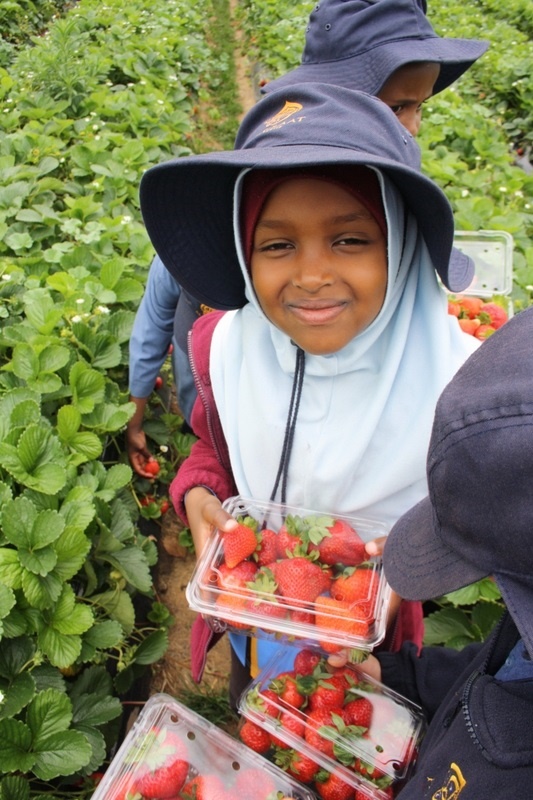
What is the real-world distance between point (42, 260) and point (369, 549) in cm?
204

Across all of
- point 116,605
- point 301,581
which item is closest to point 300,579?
point 301,581

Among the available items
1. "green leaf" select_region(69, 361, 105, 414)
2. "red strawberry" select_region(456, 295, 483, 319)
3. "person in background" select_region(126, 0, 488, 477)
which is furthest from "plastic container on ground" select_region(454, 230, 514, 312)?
"green leaf" select_region(69, 361, 105, 414)

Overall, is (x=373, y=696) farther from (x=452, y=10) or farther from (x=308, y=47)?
(x=452, y=10)

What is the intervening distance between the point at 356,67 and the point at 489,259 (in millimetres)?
859

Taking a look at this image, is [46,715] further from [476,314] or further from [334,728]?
[476,314]

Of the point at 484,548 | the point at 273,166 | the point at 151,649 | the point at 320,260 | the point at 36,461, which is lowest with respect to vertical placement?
the point at 151,649

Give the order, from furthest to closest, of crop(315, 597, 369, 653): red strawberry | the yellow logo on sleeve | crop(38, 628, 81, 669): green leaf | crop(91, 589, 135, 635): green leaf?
crop(91, 589, 135, 635): green leaf < crop(38, 628, 81, 669): green leaf < crop(315, 597, 369, 653): red strawberry < the yellow logo on sleeve

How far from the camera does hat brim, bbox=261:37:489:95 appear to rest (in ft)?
5.95

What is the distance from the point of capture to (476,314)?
2.04 m

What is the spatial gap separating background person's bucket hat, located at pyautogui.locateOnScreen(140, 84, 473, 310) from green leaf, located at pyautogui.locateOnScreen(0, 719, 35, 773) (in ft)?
3.38

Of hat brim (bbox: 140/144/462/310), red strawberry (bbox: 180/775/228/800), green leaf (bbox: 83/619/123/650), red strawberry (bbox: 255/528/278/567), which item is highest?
hat brim (bbox: 140/144/462/310)

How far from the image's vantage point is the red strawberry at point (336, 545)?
112cm

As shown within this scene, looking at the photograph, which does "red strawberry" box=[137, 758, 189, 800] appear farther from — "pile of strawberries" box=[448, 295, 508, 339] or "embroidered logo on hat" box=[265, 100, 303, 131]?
"pile of strawberries" box=[448, 295, 508, 339]

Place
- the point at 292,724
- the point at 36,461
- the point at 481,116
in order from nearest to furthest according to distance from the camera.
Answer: the point at 292,724 → the point at 36,461 → the point at 481,116
